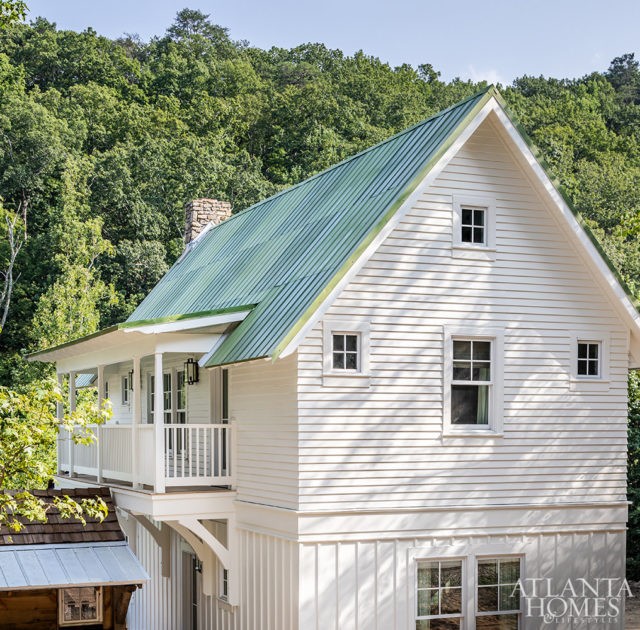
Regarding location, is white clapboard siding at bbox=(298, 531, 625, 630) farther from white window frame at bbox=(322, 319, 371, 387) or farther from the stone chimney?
the stone chimney

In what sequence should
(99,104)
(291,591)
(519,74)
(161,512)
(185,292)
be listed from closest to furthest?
(291,591) < (161,512) < (185,292) < (99,104) < (519,74)

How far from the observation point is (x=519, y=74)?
86875 millimetres

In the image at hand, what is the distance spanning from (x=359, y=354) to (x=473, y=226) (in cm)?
274

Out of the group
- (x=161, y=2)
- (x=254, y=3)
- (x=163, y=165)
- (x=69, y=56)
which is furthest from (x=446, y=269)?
(x=161, y=2)

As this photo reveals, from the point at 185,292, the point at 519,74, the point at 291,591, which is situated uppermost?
the point at 519,74

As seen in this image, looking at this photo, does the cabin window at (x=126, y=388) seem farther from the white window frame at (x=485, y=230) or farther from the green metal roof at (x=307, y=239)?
the white window frame at (x=485, y=230)

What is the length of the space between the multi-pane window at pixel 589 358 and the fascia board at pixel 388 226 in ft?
12.6

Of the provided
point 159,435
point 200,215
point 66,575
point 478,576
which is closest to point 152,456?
point 159,435

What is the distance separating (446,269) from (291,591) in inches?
207

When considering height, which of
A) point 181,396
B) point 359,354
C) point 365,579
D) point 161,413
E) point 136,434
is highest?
point 359,354

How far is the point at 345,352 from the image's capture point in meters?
16.1

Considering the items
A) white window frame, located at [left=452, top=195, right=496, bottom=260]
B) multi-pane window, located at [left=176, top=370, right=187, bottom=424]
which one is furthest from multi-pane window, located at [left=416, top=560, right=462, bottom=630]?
multi-pane window, located at [left=176, top=370, right=187, bottom=424]

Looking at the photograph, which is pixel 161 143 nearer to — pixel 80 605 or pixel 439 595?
pixel 80 605

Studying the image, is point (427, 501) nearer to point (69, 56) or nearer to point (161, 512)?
point (161, 512)
